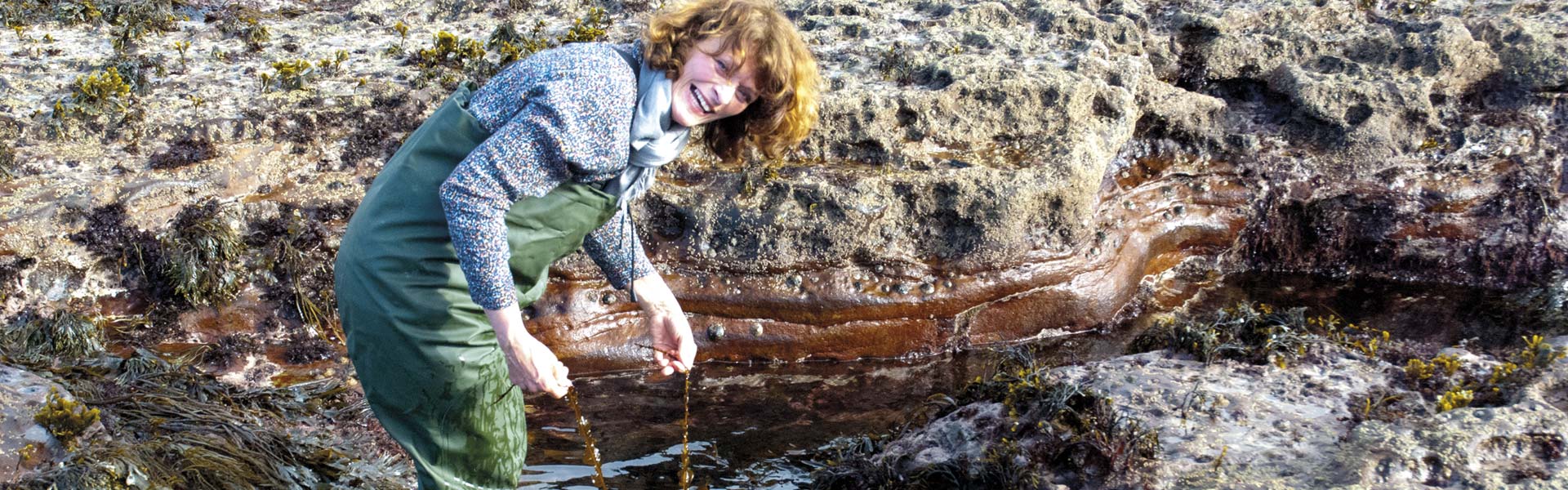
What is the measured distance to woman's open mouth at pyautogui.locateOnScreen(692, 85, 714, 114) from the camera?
285 cm

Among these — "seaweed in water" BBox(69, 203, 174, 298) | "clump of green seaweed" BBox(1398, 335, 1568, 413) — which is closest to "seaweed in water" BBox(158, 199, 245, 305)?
"seaweed in water" BBox(69, 203, 174, 298)

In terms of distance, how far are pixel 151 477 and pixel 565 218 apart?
2275mm

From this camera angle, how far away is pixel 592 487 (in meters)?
4.92

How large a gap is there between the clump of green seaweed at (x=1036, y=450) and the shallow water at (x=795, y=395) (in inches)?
23.4

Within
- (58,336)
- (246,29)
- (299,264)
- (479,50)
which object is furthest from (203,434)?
(246,29)

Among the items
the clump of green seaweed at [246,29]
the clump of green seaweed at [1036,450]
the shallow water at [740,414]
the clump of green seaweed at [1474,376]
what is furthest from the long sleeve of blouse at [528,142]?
the clump of green seaweed at [246,29]

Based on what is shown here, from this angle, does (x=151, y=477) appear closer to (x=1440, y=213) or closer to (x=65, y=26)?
(x=65, y=26)

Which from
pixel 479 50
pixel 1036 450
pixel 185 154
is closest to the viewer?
pixel 1036 450

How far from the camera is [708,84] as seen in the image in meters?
2.84

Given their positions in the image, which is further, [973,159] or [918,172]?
[973,159]

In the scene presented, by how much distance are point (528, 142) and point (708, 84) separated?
0.49 meters

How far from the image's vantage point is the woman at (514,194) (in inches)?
105

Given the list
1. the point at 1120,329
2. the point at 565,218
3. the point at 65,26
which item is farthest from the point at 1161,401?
the point at 65,26

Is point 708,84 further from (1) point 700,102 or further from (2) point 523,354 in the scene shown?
(2) point 523,354
